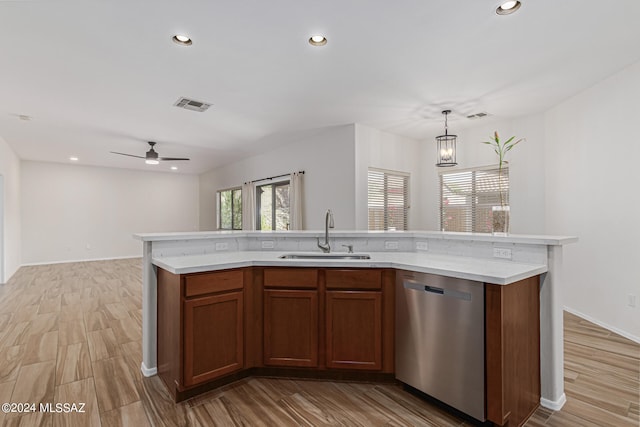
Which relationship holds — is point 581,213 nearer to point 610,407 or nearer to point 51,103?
point 610,407

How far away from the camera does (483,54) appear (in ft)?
9.51

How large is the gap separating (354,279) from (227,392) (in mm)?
1235

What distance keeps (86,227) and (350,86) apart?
8748mm

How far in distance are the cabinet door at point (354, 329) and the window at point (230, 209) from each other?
6.65 m

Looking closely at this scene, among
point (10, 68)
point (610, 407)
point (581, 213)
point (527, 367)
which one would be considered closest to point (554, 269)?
point (527, 367)

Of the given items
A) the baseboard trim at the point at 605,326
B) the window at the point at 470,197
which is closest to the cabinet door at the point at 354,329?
the baseboard trim at the point at 605,326

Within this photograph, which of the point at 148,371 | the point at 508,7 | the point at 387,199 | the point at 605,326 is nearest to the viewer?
the point at 508,7

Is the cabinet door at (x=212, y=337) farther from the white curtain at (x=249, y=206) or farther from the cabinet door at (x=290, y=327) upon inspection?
the white curtain at (x=249, y=206)

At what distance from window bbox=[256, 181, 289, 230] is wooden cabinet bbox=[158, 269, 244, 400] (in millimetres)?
4510

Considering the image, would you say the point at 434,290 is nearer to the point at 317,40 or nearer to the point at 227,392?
the point at 227,392

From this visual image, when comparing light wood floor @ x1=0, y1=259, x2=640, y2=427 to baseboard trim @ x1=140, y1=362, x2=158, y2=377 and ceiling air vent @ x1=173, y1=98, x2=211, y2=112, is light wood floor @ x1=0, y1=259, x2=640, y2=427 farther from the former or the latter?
ceiling air vent @ x1=173, y1=98, x2=211, y2=112

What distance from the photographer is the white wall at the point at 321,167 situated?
513cm

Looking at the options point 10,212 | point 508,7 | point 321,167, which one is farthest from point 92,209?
point 508,7

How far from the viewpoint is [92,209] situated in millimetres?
8852
